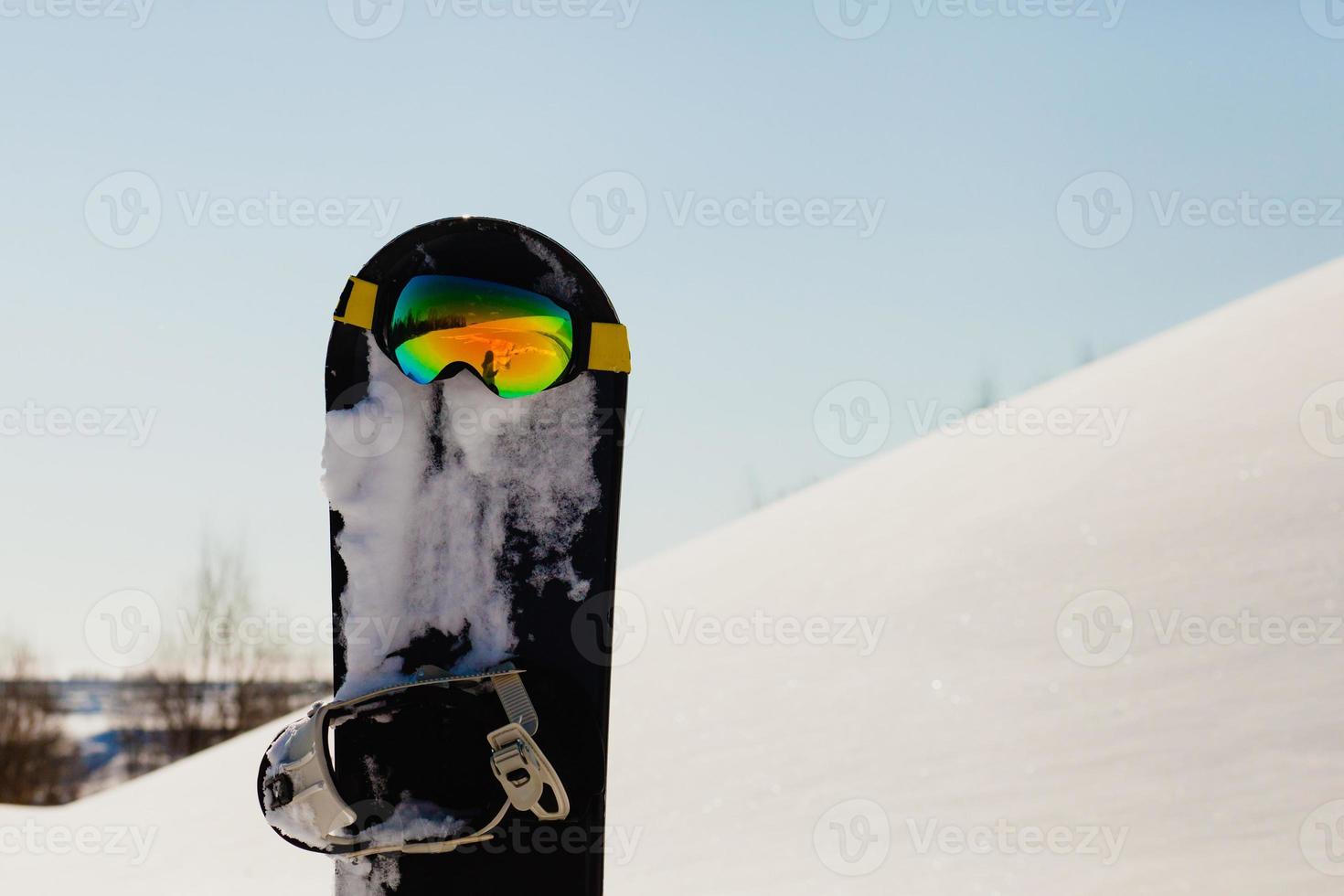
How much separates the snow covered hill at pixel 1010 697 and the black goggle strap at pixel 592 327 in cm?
238

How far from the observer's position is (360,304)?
8.39ft

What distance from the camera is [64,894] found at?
5238 millimetres

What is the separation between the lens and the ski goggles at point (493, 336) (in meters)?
2.47

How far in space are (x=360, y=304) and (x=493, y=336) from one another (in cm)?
34

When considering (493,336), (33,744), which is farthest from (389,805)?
(33,744)

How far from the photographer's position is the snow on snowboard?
2.41m

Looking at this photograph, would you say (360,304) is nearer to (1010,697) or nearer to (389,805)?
(389,805)

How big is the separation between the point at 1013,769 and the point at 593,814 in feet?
9.45

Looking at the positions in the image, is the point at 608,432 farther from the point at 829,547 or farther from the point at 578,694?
the point at 829,547

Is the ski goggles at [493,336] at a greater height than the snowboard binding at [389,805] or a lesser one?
greater

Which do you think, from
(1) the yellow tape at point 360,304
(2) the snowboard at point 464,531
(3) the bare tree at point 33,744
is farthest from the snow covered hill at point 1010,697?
(3) the bare tree at point 33,744

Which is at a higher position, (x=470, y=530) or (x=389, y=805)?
(x=470, y=530)

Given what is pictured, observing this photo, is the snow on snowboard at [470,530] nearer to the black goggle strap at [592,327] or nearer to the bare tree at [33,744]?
the black goggle strap at [592,327]

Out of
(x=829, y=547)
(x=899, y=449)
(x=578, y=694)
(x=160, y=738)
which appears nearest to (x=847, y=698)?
(x=829, y=547)
